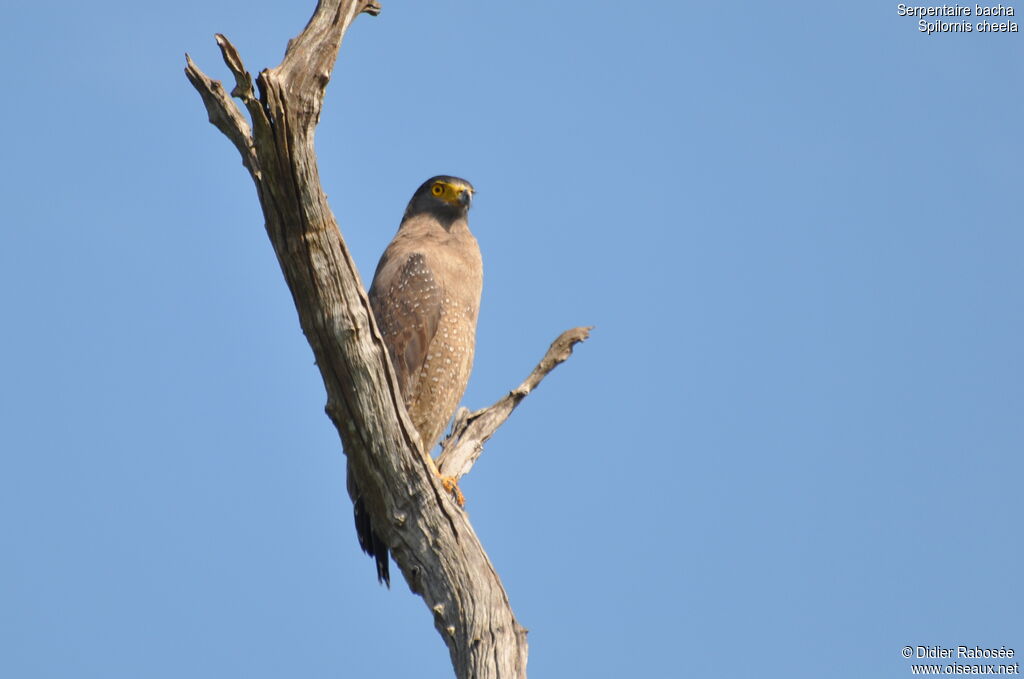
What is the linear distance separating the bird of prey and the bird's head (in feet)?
0.88

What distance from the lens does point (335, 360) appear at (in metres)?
6.24

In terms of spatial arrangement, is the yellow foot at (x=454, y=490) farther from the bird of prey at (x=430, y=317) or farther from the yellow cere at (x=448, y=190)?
the yellow cere at (x=448, y=190)

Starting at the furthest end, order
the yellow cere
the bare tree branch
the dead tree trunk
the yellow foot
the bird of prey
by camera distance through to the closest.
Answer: the yellow cere, the bird of prey, the bare tree branch, the yellow foot, the dead tree trunk

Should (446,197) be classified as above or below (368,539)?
above

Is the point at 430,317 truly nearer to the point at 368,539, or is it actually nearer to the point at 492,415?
the point at 492,415

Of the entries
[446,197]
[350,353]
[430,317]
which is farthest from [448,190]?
[350,353]

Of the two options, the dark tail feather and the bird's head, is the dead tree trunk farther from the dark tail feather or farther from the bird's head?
the bird's head

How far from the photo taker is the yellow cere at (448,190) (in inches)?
383

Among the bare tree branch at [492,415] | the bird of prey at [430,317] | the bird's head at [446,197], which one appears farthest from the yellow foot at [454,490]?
the bird's head at [446,197]

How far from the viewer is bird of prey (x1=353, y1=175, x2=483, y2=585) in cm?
878

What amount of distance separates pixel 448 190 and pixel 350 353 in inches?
152

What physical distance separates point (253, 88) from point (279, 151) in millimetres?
337

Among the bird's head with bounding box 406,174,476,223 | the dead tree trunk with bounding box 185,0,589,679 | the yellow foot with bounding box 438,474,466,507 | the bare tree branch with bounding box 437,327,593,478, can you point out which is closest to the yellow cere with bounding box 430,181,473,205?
the bird's head with bounding box 406,174,476,223

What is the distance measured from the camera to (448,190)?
32.0 ft
